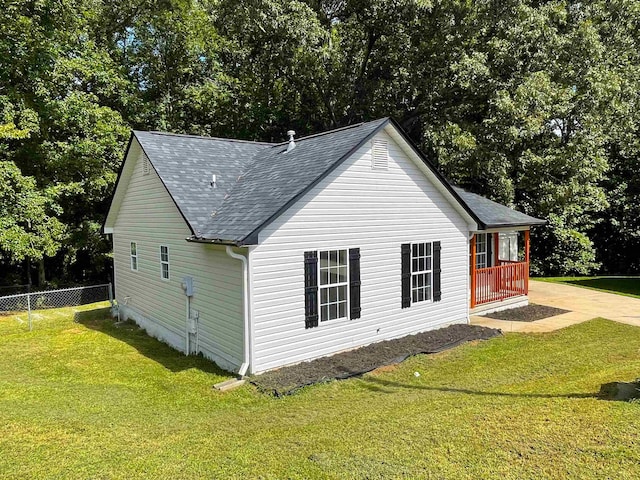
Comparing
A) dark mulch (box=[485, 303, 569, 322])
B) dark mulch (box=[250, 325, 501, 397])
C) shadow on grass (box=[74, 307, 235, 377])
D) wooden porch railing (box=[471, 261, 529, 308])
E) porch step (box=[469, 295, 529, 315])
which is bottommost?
shadow on grass (box=[74, 307, 235, 377])

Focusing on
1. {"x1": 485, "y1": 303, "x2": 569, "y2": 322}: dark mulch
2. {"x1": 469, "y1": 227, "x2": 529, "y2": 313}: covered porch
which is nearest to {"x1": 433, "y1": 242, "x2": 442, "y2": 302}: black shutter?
{"x1": 469, "y1": 227, "x2": 529, "y2": 313}: covered porch

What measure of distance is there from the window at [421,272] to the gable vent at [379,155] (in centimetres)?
218

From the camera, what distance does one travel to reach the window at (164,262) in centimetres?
1170

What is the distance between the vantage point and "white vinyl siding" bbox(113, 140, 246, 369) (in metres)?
9.14

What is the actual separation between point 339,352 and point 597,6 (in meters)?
19.4

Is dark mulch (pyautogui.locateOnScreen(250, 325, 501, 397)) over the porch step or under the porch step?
under

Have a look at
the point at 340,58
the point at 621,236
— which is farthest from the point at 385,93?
the point at 621,236

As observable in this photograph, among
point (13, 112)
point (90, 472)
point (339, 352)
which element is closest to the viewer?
point (90, 472)

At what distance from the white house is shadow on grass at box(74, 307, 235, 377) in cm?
24

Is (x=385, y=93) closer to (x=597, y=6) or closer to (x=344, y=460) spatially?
(x=597, y=6)

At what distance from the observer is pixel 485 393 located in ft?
24.8

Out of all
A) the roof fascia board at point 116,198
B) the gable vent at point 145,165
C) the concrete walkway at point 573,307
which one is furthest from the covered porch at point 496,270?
the roof fascia board at point 116,198

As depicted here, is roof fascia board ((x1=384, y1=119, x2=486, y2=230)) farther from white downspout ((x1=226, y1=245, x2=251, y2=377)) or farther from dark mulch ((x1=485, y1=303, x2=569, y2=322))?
white downspout ((x1=226, y1=245, x2=251, y2=377))

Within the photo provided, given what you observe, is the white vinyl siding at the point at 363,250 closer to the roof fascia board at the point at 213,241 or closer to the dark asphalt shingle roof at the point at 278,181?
the dark asphalt shingle roof at the point at 278,181
